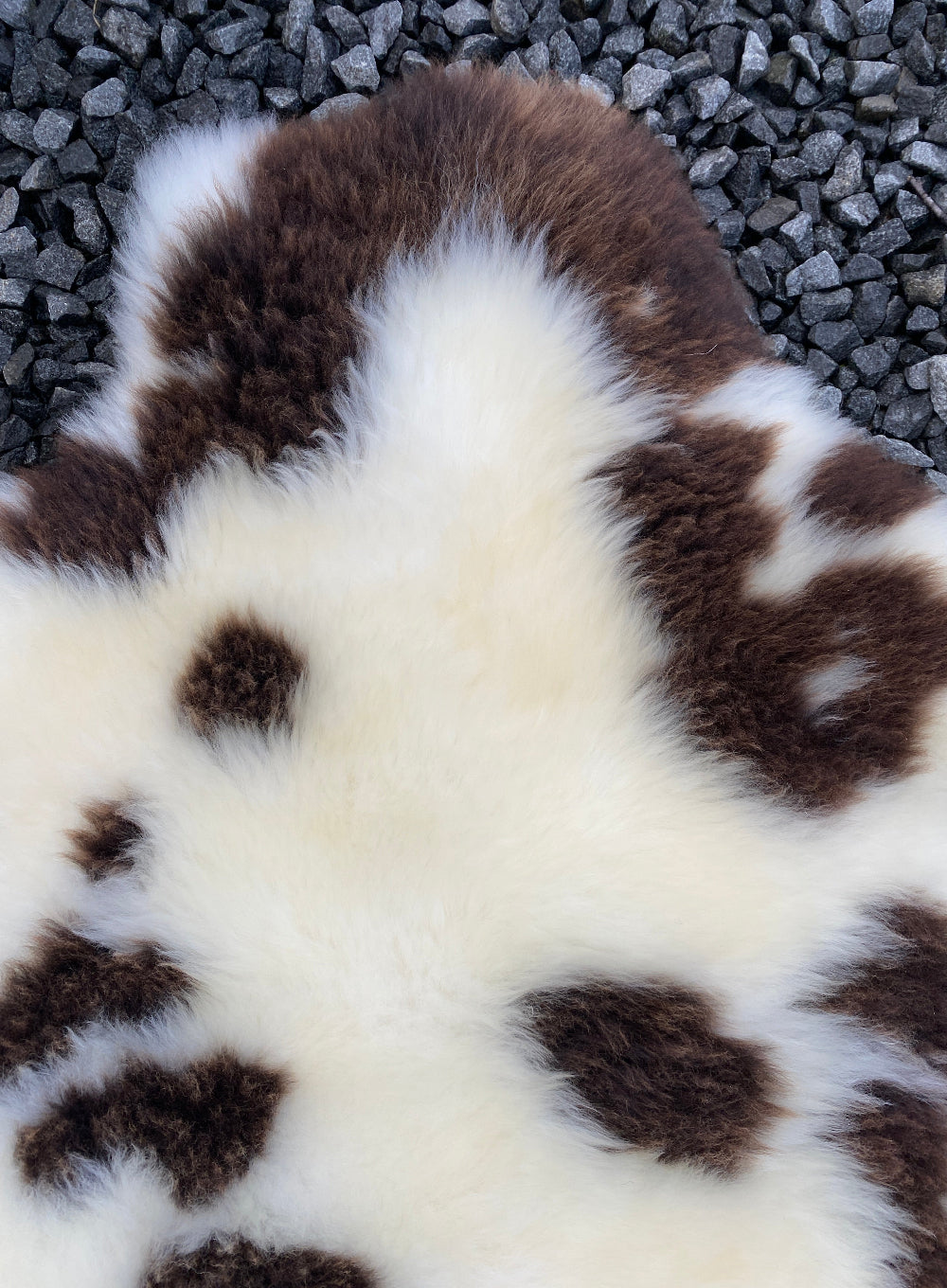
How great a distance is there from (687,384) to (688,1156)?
562mm

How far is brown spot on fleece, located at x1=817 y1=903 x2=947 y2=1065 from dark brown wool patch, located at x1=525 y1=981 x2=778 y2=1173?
0.09m

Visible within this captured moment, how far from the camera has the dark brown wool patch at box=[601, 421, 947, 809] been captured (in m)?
0.72

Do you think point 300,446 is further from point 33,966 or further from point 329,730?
point 33,966

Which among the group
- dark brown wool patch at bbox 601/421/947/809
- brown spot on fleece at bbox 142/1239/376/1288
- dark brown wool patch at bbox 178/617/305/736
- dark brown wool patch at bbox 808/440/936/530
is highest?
dark brown wool patch at bbox 808/440/936/530

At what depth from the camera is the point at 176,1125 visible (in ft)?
2.07

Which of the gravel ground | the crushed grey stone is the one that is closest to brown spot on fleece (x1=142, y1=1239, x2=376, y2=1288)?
the gravel ground

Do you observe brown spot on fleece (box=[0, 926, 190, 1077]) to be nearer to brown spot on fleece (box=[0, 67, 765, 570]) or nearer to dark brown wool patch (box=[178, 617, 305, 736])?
dark brown wool patch (box=[178, 617, 305, 736])

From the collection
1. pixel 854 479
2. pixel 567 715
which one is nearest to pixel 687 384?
pixel 854 479

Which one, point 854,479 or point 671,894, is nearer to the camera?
point 671,894

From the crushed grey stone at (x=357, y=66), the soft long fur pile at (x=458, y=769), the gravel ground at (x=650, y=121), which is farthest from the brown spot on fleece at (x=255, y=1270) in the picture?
the crushed grey stone at (x=357, y=66)

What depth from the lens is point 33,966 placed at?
665 mm

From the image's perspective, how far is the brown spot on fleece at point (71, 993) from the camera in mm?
653

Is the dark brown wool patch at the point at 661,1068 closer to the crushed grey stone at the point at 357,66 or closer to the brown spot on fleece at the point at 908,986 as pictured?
the brown spot on fleece at the point at 908,986

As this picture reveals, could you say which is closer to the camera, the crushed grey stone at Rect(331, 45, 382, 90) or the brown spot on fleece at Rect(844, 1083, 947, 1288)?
the brown spot on fleece at Rect(844, 1083, 947, 1288)
